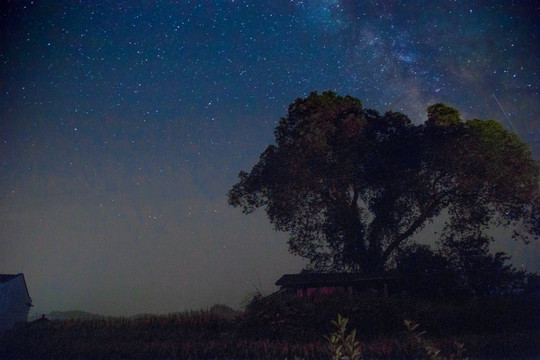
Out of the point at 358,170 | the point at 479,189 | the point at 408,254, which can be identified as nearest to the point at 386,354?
the point at 408,254

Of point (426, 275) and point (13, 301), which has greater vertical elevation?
point (426, 275)

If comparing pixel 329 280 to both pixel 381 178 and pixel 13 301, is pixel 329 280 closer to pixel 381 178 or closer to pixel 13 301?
pixel 381 178

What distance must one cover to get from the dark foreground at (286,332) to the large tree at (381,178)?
33.8 ft

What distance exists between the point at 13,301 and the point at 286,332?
24.0 m

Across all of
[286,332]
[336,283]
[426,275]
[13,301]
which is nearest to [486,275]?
[426,275]

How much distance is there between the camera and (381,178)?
27297 mm

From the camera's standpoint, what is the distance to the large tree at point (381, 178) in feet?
87.0

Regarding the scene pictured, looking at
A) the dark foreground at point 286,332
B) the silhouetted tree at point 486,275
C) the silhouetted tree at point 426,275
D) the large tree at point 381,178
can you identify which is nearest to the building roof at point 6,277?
the dark foreground at point 286,332

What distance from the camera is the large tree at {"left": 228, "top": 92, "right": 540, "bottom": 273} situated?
26.5m

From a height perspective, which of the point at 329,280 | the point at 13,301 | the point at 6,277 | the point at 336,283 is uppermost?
the point at 6,277

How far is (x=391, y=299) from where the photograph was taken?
16.8m

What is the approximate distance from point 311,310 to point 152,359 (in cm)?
642

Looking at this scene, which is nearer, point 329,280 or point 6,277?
point 329,280

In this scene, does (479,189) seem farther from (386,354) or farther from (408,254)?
(386,354)
